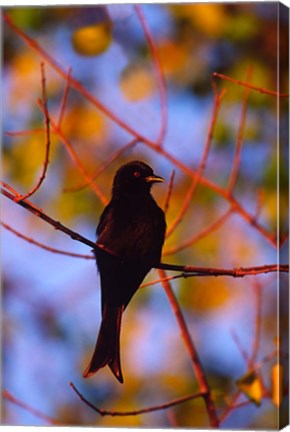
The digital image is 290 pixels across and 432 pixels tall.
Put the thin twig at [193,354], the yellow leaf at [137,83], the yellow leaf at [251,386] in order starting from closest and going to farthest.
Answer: the yellow leaf at [251,386]
the thin twig at [193,354]
the yellow leaf at [137,83]

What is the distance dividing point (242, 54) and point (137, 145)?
0.45 m

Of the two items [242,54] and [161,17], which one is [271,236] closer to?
[242,54]

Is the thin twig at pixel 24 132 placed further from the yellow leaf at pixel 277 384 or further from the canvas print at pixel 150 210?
the yellow leaf at pixel 277 384

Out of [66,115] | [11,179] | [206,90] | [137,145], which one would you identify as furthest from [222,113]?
[11,179]

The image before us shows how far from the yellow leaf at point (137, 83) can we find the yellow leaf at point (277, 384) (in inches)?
38.7

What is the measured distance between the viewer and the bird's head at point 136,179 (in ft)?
10.5

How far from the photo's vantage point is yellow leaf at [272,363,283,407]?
3.05 metres

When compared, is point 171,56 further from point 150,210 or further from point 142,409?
point 142,409

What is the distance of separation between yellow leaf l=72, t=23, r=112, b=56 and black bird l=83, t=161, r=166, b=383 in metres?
0.40

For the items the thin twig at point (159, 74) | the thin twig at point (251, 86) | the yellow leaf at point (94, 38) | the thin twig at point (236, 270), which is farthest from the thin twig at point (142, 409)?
the yellow leaf at point (94, 38)

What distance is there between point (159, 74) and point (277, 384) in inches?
42.4

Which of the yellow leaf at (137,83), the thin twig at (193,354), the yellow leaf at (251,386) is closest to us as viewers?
the yellow leaf at (251,386)

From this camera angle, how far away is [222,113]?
10.5 ft

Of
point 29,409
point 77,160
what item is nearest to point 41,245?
point 77,160
